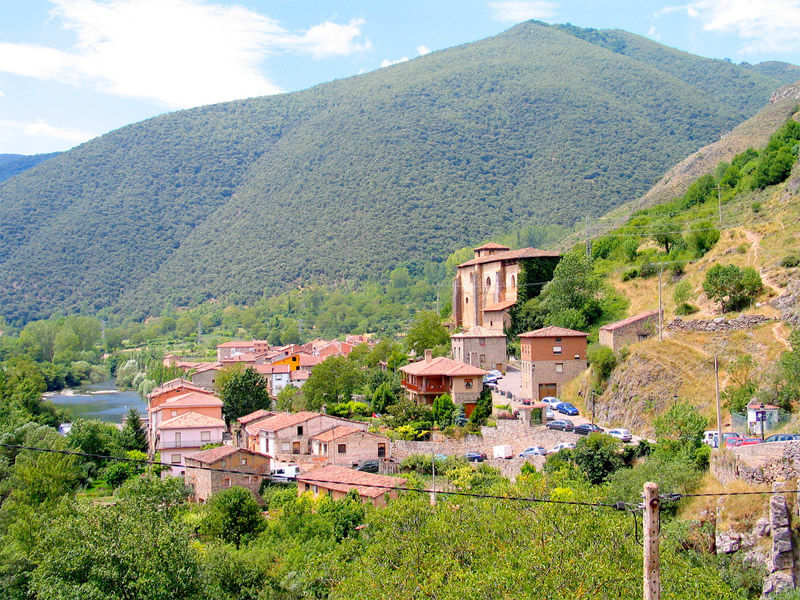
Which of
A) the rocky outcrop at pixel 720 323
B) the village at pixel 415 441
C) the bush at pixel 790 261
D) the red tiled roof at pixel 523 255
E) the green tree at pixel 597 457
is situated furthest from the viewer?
the red tiled roof at pixel 523 255

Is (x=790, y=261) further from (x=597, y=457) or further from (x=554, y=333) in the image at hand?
(x=597, y=457)

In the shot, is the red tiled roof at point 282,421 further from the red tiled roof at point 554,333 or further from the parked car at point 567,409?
the parked car at point 567,409

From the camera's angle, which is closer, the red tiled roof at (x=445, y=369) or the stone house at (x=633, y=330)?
the stone house at (x=633, y=330)

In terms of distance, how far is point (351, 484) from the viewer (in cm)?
3300

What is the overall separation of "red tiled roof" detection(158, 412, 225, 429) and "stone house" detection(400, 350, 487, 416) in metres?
11.6

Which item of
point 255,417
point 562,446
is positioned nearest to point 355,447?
point 562,446

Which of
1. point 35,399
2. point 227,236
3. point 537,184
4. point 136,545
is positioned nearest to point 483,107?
point 537,184

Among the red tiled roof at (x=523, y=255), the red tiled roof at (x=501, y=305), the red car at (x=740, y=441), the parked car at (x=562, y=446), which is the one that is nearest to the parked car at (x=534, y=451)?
the parked car at (x=562, y=446)

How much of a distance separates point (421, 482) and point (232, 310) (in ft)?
359

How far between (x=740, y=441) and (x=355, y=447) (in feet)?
60.8

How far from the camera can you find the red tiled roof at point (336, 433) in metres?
38.6

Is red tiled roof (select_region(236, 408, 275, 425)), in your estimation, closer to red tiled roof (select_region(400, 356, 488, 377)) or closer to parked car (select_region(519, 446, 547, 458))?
red tiled roof (select_region(400, 356, 488, 377))

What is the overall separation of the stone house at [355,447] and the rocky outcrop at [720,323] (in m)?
14.7

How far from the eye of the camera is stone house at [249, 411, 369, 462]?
41.1 metres
